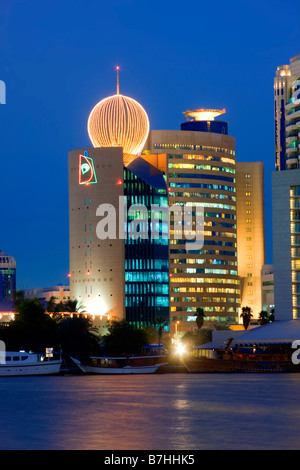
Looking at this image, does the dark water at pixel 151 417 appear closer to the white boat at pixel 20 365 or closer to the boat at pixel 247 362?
the white boat at pixel 20 365

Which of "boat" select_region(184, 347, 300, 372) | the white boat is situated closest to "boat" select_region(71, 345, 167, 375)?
"boat" select_region(184, 347, 300, 372)

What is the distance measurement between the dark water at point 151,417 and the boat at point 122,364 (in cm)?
4337

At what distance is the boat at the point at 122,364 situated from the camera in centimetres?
15600

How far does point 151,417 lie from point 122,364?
86.6m

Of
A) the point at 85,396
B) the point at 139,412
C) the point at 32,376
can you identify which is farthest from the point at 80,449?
the point at 32,376

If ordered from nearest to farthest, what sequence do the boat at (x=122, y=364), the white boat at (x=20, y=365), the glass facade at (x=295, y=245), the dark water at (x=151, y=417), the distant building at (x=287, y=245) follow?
1. the dark water at (x=151, y=417)
2. the white boat at (x=20, y=365)
3. the boat at (x=122, y=364)
4. the glass facade at (x=295, y=245)
5. the distant building at (x=287, y=245)

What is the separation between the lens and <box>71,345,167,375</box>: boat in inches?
6142

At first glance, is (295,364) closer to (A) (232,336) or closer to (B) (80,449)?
(A) (232,336)

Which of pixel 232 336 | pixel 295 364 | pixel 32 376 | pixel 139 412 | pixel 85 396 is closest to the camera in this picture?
pixel 139 412

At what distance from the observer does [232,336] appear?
185 metres

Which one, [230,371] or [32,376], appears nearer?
[32,376]

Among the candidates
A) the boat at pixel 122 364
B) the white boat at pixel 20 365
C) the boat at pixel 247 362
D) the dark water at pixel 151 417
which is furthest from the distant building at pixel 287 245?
the dark water at pixel 151 417

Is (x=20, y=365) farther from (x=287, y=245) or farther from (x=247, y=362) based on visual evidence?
(x=287, y=245)
